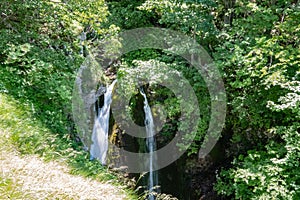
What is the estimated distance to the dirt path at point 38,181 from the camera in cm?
204

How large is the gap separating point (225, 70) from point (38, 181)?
4399 millimetres

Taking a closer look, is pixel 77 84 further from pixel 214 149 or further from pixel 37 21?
pixel 214 149

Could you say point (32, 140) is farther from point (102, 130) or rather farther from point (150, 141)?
point (150, 141)

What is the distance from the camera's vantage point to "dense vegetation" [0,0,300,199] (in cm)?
423

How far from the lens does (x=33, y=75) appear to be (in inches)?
161

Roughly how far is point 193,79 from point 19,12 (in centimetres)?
352

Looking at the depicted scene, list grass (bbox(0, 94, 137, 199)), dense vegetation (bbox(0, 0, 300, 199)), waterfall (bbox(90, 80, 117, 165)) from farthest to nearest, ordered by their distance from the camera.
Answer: waterfall (bbox(90, 80, 117, 165)) → dense vegetation (bbox(0, 0, 300, 199)) → grass (bbox(0, 94, 137, 199))

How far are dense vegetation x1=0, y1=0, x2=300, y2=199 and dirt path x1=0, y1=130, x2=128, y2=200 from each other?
552 millimetres

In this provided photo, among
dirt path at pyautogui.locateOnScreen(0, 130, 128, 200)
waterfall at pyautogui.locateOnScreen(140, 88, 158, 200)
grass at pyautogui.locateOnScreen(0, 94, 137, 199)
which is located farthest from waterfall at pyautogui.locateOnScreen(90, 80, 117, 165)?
dirt path at pyautogui.locateOnScreen(0, 130, 128, 200)

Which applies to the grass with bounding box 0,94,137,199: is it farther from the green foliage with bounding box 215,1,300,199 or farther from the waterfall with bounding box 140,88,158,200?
the waterfall with bounding box 140,88,158,200

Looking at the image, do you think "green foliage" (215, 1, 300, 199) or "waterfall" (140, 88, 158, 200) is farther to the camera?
"waterfall" (140, 88, 158, 200)

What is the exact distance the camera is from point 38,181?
2.24 m

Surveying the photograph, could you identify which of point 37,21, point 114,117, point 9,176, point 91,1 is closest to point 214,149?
point 114,117

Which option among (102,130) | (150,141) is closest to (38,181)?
(102,130)
